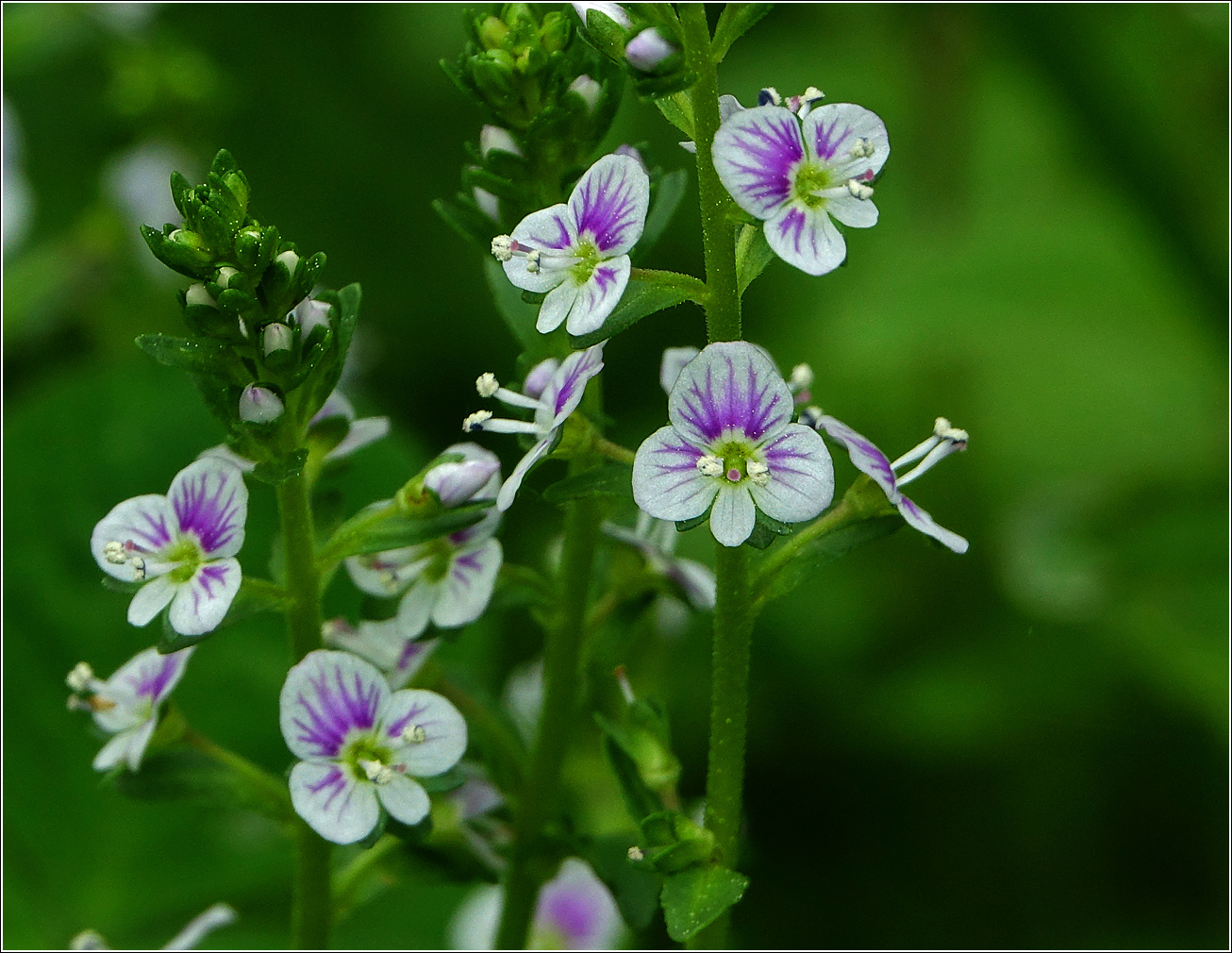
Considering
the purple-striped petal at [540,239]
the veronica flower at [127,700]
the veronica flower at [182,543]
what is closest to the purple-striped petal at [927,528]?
the purple-striped petal at [540,239]

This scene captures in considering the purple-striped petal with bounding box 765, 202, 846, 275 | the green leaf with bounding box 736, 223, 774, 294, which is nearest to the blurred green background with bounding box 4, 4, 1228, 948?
the green leaf with bounding box 736, 223, 774, 294

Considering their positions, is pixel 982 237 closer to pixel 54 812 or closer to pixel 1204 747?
pixel 1204 747

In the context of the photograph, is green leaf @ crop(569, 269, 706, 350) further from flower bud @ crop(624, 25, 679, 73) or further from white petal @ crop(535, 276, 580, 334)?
flower bud @ crop(624, 25, 679, 73)

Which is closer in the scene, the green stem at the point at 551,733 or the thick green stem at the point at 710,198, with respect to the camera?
the thick green stem at the point at 710,198

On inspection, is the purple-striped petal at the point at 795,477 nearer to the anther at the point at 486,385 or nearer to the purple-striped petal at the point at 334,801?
the anther at the point at 486,385

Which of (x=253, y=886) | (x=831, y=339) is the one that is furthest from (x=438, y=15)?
(x=253, y=886)

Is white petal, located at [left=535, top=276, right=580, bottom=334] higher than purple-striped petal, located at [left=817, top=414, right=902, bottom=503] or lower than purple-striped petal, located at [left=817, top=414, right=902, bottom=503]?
higher

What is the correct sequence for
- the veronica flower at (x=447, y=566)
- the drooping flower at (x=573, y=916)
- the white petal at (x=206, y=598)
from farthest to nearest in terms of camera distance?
the drooping flower at (x=573, y=916) → the veronica flower at (x=447, y=566) → the white petal at (x=206, y=598)
